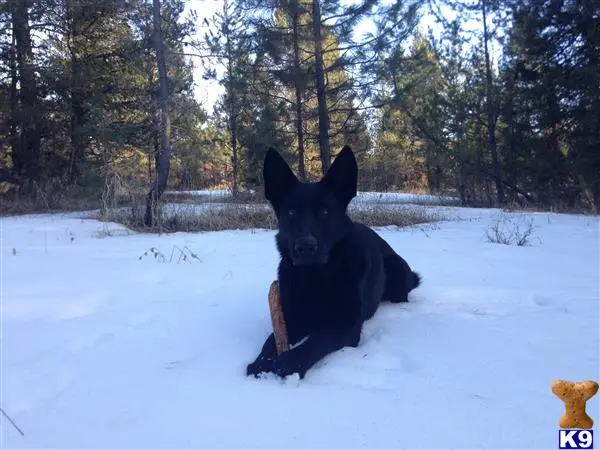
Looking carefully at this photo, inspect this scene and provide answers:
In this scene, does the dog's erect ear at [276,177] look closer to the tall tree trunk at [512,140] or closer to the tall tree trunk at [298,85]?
the tall tree trunk at [298,85]

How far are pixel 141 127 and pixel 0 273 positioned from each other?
10597 millimetres

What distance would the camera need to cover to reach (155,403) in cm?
155

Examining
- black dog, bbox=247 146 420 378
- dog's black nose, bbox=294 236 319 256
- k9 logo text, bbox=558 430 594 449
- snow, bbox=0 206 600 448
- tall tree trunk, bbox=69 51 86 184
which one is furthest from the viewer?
tall tree trunk, bbox=69 51 86 184

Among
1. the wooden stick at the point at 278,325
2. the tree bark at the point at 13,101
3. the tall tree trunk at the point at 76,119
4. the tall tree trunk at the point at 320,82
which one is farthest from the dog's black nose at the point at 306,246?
the tree bark at the point at 13,101

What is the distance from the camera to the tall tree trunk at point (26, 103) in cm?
1244

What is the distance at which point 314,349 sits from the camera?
1862 millimetres

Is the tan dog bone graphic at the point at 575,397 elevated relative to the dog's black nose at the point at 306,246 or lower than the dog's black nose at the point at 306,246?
lower

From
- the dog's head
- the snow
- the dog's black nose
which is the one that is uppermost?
the dog's head

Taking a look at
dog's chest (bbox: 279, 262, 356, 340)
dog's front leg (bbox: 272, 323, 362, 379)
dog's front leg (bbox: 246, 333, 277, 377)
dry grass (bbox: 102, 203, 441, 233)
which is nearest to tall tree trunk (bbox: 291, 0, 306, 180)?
dry grass (bbox: 102, 203, 441, 233)

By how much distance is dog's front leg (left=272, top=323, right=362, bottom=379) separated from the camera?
176 centimetres

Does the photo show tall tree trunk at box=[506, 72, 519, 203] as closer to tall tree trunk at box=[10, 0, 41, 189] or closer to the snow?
the snow

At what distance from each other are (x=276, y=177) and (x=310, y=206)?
0.34 metres

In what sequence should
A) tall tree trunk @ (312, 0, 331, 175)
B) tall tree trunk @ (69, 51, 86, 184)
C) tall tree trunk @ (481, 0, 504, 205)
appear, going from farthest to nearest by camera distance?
tall tree trunk @ (481, 0, 504, 205) < tall tree trunk @ (69, 51, 86, 184) < tall tree trunk @ (312, 0, 331, 175)

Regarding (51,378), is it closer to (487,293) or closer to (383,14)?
(487,293)
